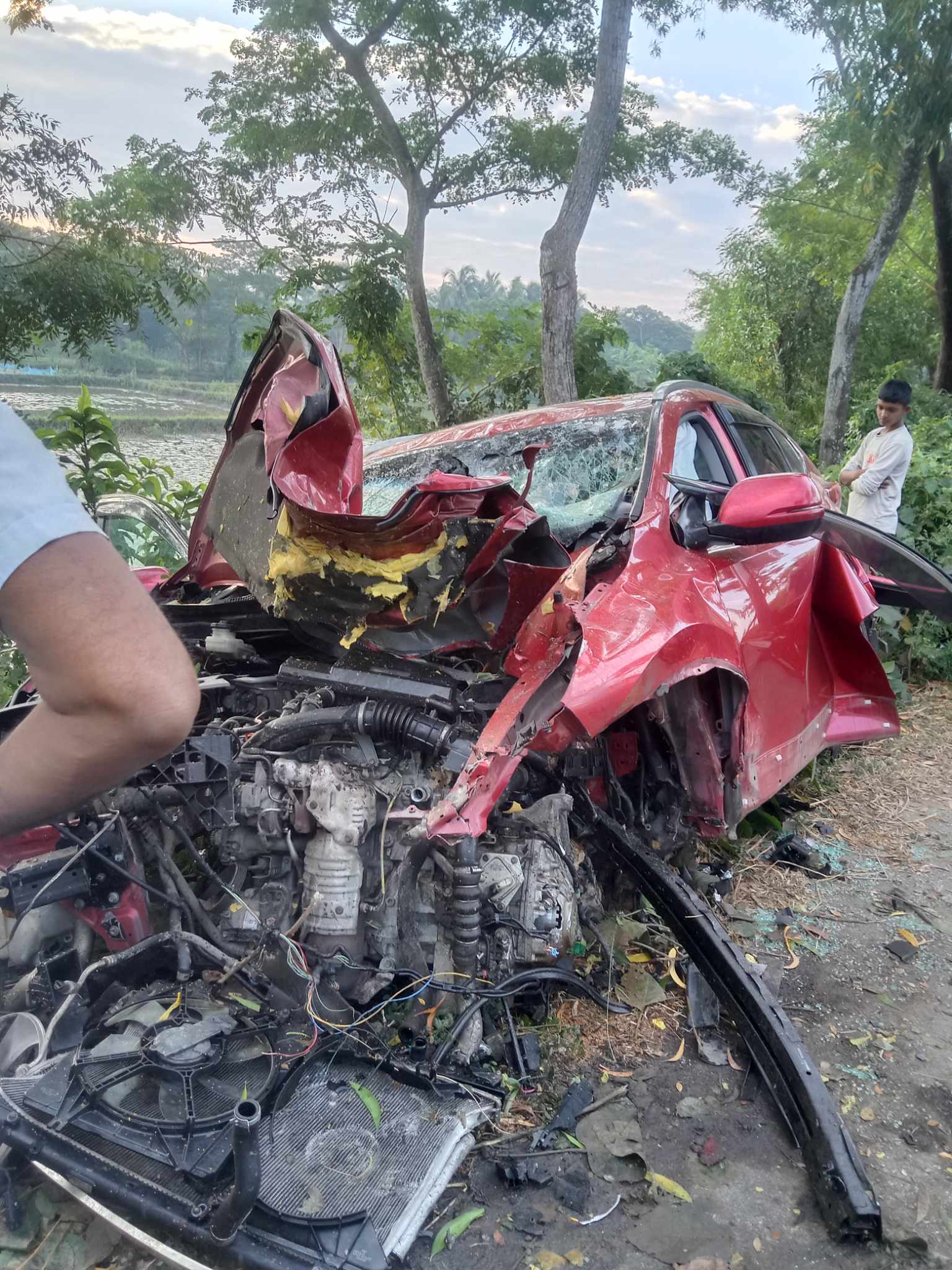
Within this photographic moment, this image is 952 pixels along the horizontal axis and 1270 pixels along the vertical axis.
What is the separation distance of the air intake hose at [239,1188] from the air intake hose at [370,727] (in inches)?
44.7

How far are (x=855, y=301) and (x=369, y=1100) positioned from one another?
46.7ft

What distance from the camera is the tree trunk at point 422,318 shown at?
13.3 m

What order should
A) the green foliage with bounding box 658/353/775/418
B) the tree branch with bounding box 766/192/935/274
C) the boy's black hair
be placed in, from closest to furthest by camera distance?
the boy's black hair
the green foliage with bounding box 658/353/775/418
the tree branch with bounding box 766/192/935/274

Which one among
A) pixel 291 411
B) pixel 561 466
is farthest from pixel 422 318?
pixel 291 411

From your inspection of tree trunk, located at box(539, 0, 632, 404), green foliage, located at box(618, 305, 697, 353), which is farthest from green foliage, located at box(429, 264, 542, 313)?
tree trunk, located at box(539, 0, 632, 404)

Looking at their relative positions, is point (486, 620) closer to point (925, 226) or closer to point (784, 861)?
point (784, 861)

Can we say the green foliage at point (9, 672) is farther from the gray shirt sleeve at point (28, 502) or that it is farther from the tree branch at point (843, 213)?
the tree branch at point (843, 213)

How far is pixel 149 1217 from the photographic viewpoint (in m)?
1.94

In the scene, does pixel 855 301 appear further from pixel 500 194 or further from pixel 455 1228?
pixel 455 1228

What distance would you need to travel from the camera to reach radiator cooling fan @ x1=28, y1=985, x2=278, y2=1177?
208cm

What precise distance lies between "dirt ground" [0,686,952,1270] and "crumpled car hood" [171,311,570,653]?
1483 mm

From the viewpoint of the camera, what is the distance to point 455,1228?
2.20m

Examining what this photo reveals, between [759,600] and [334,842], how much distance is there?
2013 mm

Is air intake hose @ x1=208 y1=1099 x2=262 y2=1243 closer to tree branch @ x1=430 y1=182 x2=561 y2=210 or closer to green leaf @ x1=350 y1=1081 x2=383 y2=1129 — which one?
green leaf @ x1=350 y1=1081 x2=383 y2=1129
